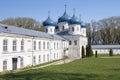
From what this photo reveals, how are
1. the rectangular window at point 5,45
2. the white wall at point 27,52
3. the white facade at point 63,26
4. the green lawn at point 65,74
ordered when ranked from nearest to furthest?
the green lawn at point 65,74, the rectangular window at point 5,45, the white wall at point 27,52, the white facade at point 63,26

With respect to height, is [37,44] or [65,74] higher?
[37,44]

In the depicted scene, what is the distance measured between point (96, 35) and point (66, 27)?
2651cm

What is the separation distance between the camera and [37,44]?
35.6 metres

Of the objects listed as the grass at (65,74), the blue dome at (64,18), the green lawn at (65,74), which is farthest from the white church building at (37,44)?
the green lawn at (65,74)

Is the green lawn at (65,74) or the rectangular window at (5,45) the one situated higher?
the rectangular window at (5,45)

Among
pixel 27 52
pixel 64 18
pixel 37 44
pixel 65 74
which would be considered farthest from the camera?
pixel 64 18

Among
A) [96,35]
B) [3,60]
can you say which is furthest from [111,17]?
[3,60]

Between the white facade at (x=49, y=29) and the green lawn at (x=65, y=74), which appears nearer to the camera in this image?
the green lawn at (x=65, y=74)

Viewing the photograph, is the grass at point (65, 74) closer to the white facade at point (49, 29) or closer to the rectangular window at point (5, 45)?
the rectangular window at point (5, 45)

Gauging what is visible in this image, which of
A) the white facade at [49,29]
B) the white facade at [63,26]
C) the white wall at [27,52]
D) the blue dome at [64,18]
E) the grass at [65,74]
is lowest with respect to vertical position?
the grass at [65,74]

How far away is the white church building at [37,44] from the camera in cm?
2598

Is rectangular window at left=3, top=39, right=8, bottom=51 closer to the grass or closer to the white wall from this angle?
the white wall

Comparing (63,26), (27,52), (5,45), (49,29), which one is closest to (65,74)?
(5,45)

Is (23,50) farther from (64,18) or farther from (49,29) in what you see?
(64,18)
